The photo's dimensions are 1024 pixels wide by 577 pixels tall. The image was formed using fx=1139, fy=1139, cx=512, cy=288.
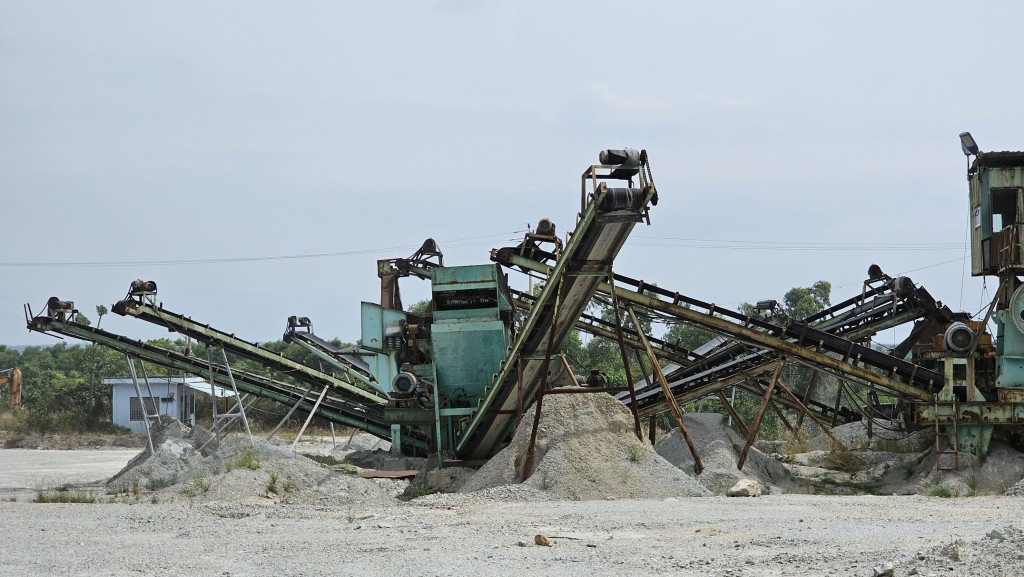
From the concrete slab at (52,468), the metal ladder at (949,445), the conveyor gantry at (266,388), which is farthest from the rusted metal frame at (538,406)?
the concrete slab at (52,468)

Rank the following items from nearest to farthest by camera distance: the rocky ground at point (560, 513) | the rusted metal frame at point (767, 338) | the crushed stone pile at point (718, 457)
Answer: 1. the rocky ground at point (560, 513)
2. the crushed stone pile at point (718, 457)
3. the rusted metal frame at point (767, 338)

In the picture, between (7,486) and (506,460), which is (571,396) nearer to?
(506,460)

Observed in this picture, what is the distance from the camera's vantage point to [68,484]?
21.9 metres

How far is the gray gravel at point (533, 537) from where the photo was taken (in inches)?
393

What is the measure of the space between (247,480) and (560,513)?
19.6ft

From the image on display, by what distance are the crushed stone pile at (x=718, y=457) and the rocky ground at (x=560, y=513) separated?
4 centimetres

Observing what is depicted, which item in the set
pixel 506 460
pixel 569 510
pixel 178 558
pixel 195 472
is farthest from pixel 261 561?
pixel 195 472

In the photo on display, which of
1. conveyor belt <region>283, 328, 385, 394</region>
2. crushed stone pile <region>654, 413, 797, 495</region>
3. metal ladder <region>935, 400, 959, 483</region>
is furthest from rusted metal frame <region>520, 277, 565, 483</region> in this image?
conveyor belt <region>283, 328, 385, 394</region>

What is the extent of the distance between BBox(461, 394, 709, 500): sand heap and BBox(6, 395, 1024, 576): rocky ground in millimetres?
24

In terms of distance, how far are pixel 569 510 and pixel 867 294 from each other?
12412 millimetres

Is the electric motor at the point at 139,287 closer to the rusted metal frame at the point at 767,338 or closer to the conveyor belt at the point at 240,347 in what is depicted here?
the conveyor belt at the point at 240,347

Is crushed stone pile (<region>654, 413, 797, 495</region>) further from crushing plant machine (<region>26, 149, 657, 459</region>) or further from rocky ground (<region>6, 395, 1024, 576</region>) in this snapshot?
crushing plant machine (<region>26, 149, 657, 459</region>)

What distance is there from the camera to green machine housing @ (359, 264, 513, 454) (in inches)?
798

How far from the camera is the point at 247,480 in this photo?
58.5ft
